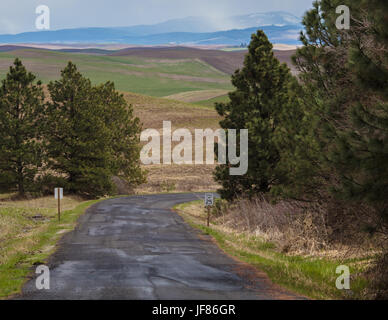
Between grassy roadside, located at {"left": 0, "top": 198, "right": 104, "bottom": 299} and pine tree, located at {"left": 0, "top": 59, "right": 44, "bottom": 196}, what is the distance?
991cm

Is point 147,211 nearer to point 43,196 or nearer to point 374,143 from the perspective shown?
point 43,196

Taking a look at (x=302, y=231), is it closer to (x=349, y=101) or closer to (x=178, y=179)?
(x=349, y=101)

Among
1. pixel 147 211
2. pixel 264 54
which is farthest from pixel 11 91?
pixel 264 54

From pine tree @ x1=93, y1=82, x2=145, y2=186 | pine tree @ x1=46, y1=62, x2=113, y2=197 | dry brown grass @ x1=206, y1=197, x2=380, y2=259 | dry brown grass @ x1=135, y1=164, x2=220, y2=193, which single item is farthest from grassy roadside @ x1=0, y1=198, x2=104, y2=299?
dry brown grass @ x1=135, y1=164, x2=220, y2=193

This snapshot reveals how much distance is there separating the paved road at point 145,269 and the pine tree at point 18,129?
67.5 feet

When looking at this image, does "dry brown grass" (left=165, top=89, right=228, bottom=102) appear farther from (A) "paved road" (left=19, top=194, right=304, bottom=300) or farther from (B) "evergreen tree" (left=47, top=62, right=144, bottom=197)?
(A) "paved road" (left=19, top=194, right=304, bottom=300)

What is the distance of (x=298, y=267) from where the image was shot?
14.7m

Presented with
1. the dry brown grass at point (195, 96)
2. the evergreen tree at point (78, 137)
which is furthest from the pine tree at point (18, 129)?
the dry brown grass at point (195, 96)

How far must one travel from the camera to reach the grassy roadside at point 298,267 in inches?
475

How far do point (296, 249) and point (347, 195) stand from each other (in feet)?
27.6

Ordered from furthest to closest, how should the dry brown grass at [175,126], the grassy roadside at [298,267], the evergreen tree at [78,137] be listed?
the dry brown grass at [175,126], the evergreen tree at [78,137], the grassy roadside at [298,267]

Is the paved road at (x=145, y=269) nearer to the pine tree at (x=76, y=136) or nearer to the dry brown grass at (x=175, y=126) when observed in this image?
the pine tree at (x=76, y=136)

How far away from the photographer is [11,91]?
4528 cm

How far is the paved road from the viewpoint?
1138cm
